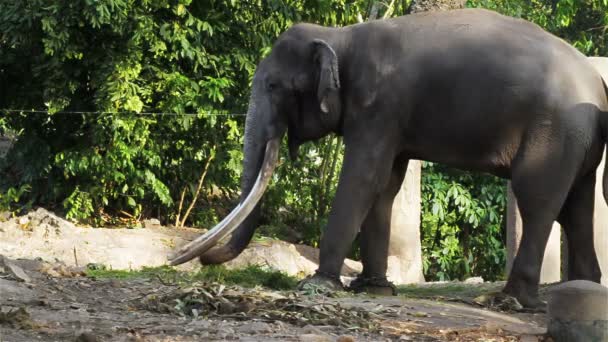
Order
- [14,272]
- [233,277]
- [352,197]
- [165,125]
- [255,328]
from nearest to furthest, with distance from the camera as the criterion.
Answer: [255,328]
[14,272]
[352,197]
[233,277]
[165,125]

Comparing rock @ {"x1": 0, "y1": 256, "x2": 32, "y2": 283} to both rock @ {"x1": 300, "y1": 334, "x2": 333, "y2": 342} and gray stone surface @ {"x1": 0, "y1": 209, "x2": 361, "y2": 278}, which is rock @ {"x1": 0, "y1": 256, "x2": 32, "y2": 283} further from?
gray stone surface @ {"x1": 0, "y1": 209, "x2": 361, "y2": 278}

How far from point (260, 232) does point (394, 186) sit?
5.65 metres

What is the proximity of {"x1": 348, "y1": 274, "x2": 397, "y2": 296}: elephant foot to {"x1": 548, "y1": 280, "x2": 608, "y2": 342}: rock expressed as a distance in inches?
104

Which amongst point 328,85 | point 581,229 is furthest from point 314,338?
point 581,229

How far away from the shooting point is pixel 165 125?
15039mm

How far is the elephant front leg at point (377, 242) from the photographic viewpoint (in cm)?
1023

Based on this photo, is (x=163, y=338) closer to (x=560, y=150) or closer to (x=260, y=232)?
(x=560, y=150)

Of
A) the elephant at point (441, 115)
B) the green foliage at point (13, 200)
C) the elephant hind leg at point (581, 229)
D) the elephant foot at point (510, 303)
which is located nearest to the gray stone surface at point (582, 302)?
the elephant foot at point (510, 303)

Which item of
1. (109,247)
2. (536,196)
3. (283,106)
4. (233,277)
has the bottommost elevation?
(109,247)

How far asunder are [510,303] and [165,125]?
6.90m

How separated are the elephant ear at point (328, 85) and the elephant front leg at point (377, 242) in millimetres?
824

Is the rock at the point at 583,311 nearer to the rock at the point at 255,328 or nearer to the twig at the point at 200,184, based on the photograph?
the rock at the point at 255,328

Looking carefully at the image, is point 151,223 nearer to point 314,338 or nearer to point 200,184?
point 200,184

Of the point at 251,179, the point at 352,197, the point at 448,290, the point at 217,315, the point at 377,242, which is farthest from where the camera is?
the point at 448,290
